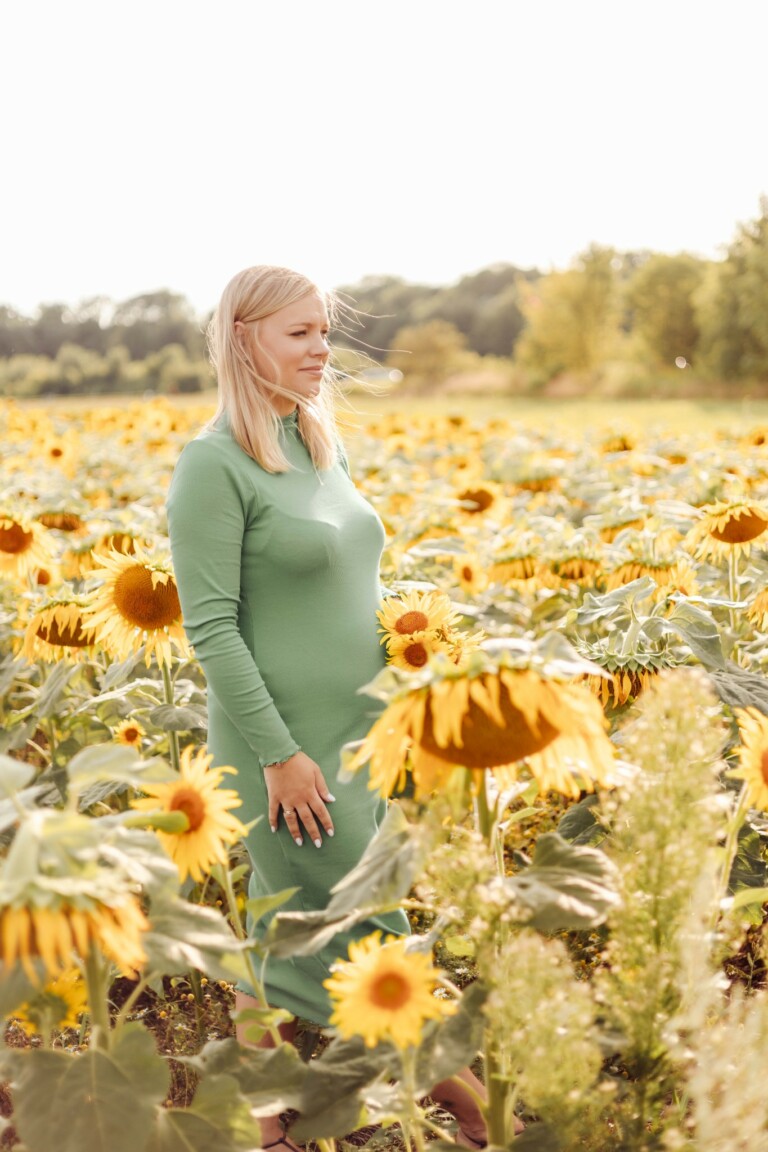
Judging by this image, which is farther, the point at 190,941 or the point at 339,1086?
the point at 339,1086

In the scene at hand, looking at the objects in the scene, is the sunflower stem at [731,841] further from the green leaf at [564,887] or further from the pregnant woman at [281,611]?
the pregnant woman at [281,611]

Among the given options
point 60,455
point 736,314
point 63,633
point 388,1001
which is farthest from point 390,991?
point 736,314

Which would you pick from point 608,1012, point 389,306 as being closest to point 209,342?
point 608,1012

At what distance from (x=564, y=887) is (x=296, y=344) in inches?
53.7

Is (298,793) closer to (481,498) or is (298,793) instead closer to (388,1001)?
(388,1001)

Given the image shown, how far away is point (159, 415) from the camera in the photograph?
11.9 metres

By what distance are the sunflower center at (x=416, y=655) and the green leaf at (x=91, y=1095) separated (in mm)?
1132

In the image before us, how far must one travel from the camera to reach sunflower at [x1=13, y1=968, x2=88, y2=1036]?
4.29 feet

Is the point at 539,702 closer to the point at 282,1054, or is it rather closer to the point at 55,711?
the point at 282,1054

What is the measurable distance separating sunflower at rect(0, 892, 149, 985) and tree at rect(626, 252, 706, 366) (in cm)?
4019

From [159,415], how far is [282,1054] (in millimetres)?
11026

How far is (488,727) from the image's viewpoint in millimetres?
1260

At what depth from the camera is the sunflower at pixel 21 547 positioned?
11.6 feet

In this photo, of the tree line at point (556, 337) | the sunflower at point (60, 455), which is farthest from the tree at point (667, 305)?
the sunflower at point (60, 455)
